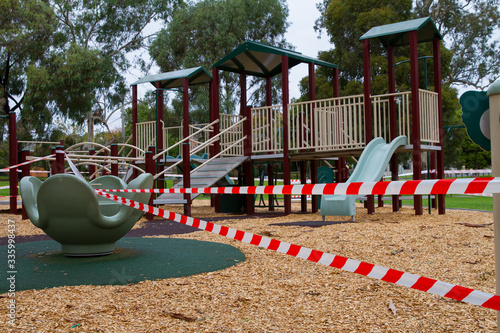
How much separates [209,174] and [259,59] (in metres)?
4.00

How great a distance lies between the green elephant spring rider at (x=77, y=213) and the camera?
4691mm

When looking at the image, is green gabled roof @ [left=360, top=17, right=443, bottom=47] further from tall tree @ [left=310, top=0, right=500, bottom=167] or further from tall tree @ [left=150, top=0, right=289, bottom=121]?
tall tree @ [left=150, top=0, right=289, bottom=121]

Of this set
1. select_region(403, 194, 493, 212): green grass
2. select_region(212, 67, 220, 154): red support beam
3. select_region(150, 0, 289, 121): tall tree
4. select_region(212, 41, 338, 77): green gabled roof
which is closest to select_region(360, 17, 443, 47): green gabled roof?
select_region(212, 41, 338, 77): green gabled roof

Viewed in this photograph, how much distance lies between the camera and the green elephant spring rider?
469 centimetres

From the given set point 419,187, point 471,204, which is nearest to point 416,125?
point 471,204

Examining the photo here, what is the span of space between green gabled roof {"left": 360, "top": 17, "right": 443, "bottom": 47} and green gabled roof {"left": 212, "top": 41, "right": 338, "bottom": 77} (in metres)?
1.90

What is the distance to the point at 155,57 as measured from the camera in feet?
109

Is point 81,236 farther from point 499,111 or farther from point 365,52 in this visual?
point 365,52

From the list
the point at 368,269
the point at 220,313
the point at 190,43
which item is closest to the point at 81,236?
the point at 220,313

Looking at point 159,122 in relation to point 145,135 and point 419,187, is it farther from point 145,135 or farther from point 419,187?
point 419,187

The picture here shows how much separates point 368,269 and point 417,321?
2.62 feet

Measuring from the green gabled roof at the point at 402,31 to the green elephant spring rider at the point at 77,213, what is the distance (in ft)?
24.7

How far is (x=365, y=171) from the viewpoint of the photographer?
30.5 ft

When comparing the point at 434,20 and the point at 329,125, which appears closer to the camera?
the point at 329,125
